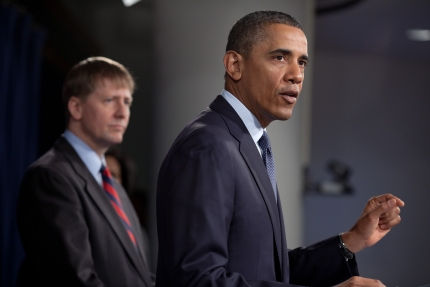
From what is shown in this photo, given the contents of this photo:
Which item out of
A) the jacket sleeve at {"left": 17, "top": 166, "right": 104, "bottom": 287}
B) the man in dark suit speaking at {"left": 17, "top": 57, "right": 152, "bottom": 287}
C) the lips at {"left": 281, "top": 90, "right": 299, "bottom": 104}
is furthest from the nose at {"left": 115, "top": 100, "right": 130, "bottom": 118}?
the lips at {"left": 281, "top": 90, "right": 299, "bottom": 104}

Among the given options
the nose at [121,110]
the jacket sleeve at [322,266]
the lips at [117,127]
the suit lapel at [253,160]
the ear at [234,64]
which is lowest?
the jacket sleeve at [322,266]

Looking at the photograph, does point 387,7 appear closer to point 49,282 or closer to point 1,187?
point 1,187

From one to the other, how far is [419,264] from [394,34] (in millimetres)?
2833

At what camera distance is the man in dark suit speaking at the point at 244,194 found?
1012 mm

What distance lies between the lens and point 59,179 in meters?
1.80

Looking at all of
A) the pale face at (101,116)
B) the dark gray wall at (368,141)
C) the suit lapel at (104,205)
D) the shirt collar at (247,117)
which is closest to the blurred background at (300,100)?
the dark gray wall at (368,141)

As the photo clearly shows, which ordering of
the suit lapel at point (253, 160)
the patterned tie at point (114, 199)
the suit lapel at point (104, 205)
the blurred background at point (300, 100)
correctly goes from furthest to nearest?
the blurred background at point (300, 100), the patterned tie at point (114, 199), the suit lapel at point (104, 205), the suit lapel at point (253, 160)

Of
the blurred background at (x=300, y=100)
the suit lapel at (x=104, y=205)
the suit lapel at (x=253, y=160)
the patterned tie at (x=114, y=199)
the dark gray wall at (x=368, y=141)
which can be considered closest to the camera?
the suit lapel at (x=253, y=160)

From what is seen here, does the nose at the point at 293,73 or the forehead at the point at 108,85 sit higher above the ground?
the forehead at the point at 108,85

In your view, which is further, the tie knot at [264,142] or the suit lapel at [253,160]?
the tie knot at [264,142]

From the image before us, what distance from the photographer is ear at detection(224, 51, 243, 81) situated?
1222 millimetres

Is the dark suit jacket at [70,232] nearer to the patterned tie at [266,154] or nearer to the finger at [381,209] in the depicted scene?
the patterned tie at [266,154]

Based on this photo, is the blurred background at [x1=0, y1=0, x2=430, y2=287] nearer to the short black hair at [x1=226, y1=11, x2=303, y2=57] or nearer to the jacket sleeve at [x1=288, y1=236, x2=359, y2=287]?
the jacket sleeve at [x1=288, y1=236, x2=359, y2=287]

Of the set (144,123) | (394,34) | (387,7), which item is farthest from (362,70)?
(144,123)
